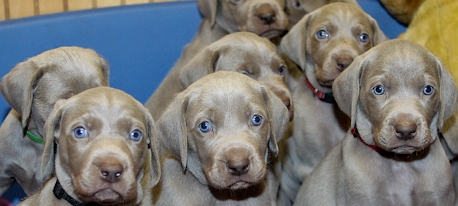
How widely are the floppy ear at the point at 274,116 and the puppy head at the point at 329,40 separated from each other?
37.5 inches

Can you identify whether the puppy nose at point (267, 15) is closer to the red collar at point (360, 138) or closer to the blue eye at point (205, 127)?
the red collar at point (360, 138)

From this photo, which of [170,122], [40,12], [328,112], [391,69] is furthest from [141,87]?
[391,69]

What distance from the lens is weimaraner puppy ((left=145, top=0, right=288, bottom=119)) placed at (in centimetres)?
621

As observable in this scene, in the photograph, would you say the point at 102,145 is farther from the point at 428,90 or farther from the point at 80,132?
the point at 428,90

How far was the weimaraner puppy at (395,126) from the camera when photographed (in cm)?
442

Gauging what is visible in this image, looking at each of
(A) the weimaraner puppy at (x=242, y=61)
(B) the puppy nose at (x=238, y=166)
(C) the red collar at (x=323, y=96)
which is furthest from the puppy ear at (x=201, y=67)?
(B) the puppy nose at (x=238, y=166)

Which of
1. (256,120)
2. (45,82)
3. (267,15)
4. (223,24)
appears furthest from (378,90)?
(223,24)

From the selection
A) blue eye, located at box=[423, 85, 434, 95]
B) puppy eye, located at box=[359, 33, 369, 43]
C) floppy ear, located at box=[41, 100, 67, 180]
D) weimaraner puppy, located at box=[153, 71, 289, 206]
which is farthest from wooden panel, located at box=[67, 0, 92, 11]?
blue eye, located at box=[423, 85, 434, 95]

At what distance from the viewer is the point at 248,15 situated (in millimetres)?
6320

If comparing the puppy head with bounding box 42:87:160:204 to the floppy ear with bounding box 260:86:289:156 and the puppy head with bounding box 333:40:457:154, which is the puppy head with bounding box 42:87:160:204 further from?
the puppy head with bounding box 333:40:457:154

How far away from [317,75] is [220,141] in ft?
5.24

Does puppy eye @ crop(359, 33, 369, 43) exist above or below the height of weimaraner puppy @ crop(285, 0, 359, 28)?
above

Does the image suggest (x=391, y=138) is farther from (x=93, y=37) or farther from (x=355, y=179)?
(x=93, y=37)

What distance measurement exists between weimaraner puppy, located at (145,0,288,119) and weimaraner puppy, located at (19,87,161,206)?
6.26 feet
